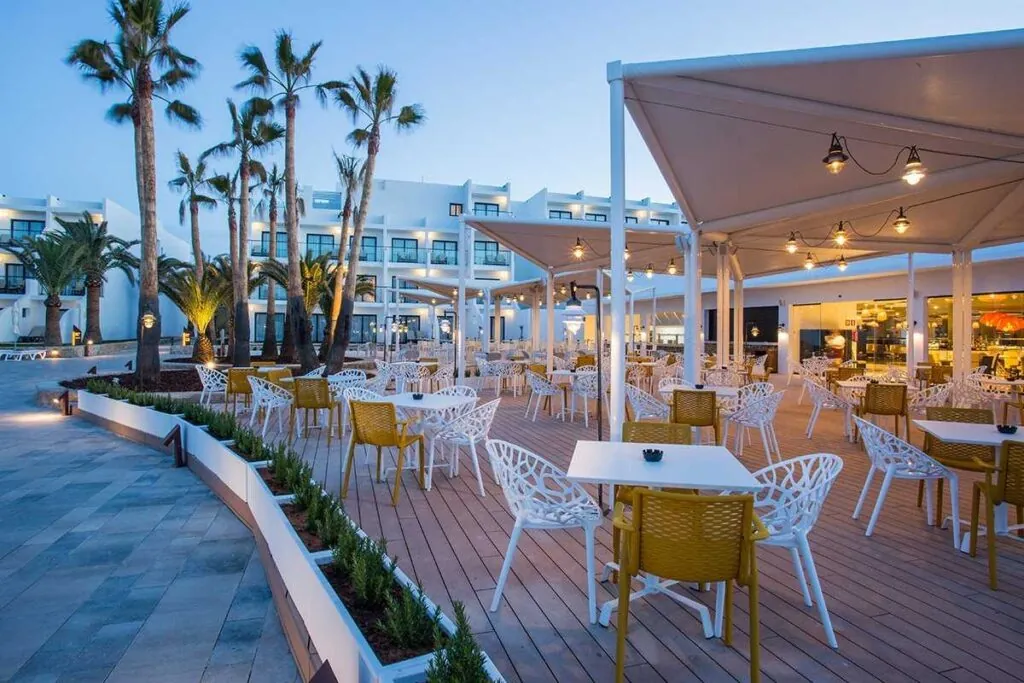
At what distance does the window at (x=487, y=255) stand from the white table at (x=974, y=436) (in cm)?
3115

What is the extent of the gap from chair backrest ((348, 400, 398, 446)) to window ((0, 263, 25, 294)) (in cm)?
3414

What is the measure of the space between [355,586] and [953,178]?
6754 mm

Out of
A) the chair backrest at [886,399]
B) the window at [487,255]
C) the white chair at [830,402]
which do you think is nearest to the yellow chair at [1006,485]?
the chair backrest at [886,399]

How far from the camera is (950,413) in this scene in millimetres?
4719

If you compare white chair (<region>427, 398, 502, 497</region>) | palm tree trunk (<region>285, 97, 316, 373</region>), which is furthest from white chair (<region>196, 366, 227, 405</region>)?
white chair (<region>427, 398, 502, 497</region>)

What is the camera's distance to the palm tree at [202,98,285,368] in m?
14.8

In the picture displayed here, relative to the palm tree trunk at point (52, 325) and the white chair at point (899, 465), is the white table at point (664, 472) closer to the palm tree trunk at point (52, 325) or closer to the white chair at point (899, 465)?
the white chair at point (899, 465)

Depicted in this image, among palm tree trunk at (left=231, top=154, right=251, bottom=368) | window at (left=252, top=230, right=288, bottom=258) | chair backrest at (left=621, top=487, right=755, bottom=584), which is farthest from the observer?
window at (left=252, top=230, right=288, bottom=258)

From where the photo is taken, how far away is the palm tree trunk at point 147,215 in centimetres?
1048

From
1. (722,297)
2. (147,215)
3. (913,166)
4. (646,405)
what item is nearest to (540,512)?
(646,405)

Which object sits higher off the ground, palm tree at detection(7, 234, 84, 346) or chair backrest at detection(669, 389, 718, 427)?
palm tree at detection(7, 234, 84, 346)

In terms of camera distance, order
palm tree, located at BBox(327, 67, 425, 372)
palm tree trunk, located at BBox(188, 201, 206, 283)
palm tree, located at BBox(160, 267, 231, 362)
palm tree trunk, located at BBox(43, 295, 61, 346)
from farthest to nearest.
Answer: palm tree trunk, located at BBox(43, 295, 61, 346) < palm tree trunk, located at BBox(188, 201, 206, 283) < palm tree, located at BBox(160, 267, 231, 362) < palm tree, located at BBox(327, 67, 425, 372)

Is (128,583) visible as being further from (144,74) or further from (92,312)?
(92,312)

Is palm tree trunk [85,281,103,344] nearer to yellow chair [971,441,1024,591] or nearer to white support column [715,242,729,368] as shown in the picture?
white support column [715,242,729,368]
